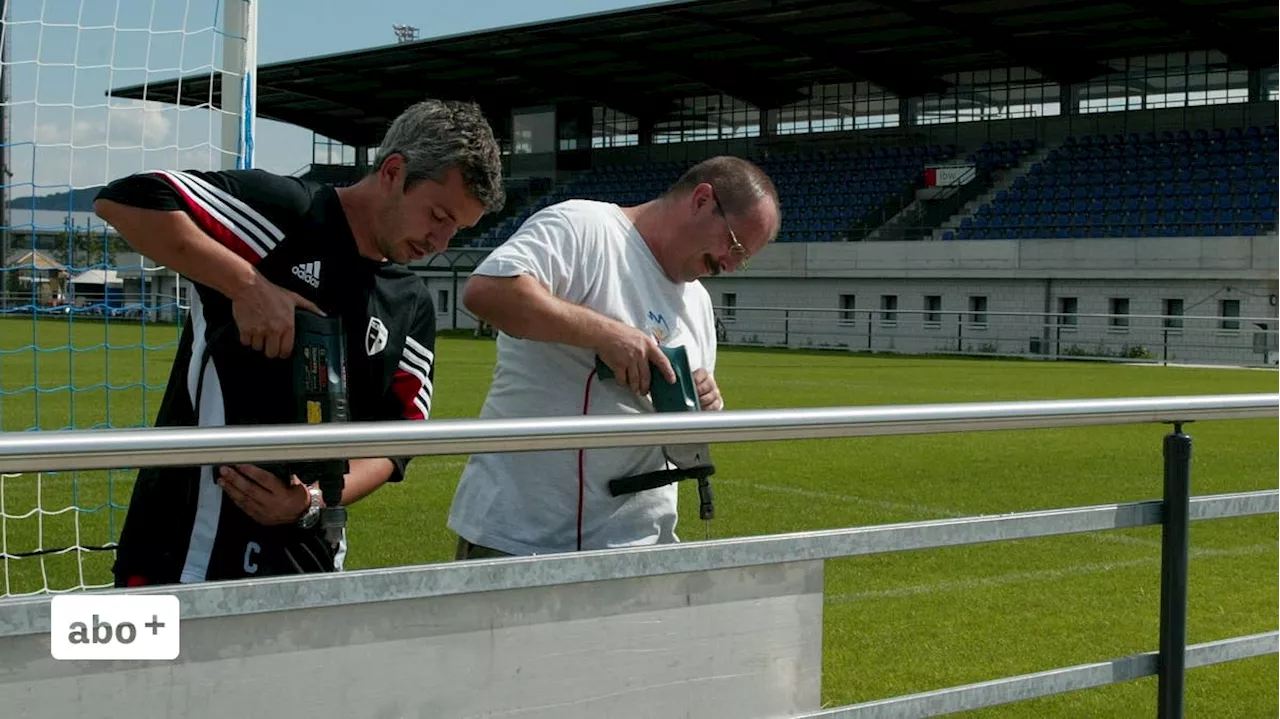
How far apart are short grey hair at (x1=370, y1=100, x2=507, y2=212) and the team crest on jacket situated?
288 millimetres

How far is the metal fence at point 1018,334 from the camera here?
29953mm

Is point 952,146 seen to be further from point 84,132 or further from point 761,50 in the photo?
point 84,132

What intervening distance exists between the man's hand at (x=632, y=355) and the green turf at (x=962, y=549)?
1.13 metres

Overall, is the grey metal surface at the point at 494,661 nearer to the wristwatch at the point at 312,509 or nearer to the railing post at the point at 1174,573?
the wristwatch at the point at 312,509

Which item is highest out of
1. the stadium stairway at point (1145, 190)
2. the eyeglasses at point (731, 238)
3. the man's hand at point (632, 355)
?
the stadium stairway at point (1145, 190)

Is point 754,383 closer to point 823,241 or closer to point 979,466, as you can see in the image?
point 979,466

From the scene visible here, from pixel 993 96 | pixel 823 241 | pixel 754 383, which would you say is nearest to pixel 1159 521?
pixel 754 383

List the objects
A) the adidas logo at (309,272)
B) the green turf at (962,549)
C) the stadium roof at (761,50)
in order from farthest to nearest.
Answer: the stadium roof at (761,50)
the green turf at (962,549)
the adidas logo at (309,272)

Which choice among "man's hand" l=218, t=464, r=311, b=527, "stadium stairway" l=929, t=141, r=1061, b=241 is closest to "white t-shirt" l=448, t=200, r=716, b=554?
"man's hand" l=218, t=464, r=311, b=527

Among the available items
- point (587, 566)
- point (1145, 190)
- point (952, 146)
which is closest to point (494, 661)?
point (587, 566)

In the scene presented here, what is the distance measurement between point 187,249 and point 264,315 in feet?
0.59

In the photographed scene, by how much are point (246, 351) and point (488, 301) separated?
1.70 feet

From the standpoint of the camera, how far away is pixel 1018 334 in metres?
34.0

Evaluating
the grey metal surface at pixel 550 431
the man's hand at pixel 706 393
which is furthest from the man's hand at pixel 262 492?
the man's hand at pixel 706 393
